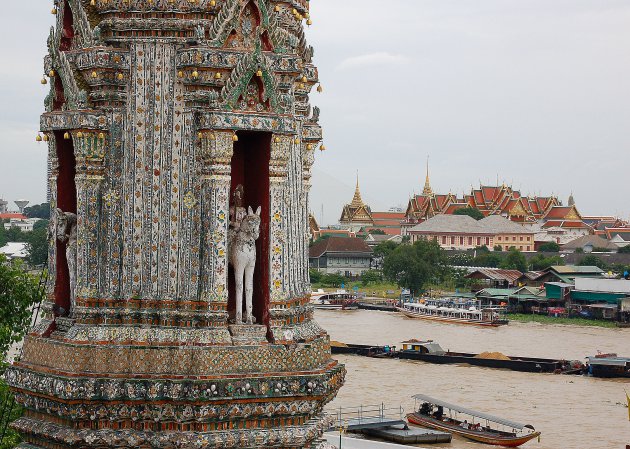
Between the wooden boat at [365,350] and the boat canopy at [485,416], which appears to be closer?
the boat canopy at [485,416]

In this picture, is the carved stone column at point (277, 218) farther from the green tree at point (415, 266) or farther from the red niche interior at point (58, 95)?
the green tree at point (415, 266)

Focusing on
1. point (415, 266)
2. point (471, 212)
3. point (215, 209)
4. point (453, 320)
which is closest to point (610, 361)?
point (453, 320)

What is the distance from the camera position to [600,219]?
498 feet

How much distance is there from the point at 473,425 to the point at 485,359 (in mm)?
14524

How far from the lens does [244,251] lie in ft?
25.7

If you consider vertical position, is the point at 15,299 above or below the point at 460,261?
below

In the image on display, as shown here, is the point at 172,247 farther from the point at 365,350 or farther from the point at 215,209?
the point at 365,350

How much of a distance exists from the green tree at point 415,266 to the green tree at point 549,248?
2428 centimetres

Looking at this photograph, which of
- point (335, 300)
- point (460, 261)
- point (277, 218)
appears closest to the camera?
point (277, 218)

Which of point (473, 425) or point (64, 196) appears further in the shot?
point (473, 425)

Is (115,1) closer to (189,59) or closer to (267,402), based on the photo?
(189,59)

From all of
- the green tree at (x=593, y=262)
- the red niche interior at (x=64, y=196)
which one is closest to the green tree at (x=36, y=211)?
the green tree at (x=593, y=262)

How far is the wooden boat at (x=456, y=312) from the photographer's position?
66875mm

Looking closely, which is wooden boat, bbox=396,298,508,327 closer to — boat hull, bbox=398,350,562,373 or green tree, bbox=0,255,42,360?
boat hull, bbox=398,350,562,373
